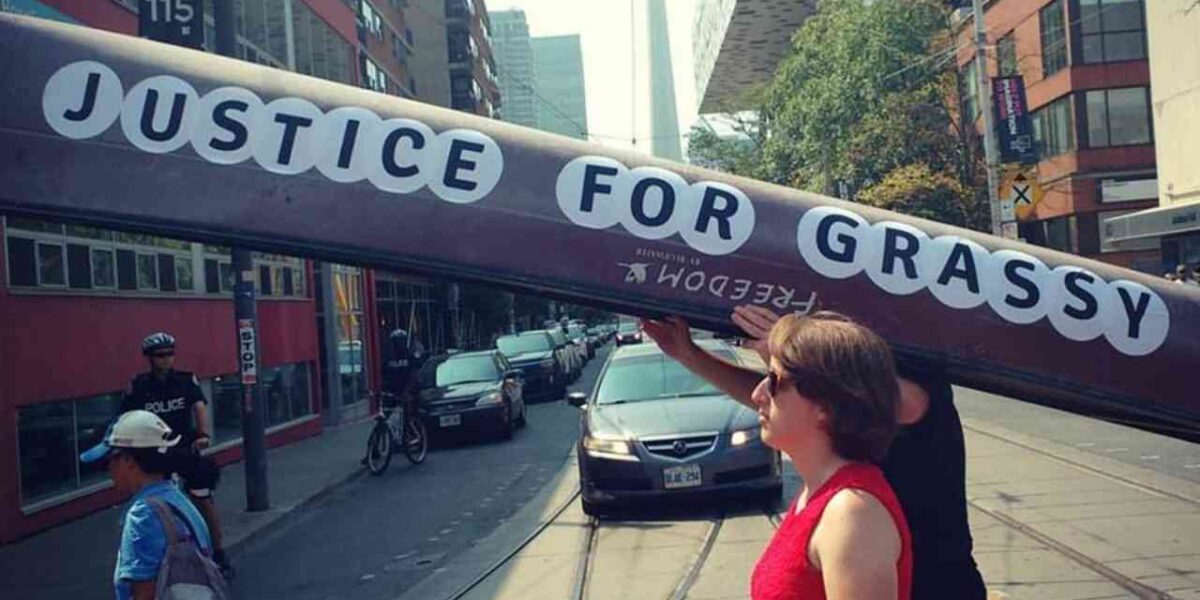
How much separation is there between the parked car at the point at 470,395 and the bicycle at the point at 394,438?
0.89 meters

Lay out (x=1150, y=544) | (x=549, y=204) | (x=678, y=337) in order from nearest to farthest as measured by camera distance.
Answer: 1. (x=549, y=204)
2. (x=678, y=337)
3. (x=1150, y=544)

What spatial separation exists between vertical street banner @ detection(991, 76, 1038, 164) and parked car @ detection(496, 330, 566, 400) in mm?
12437

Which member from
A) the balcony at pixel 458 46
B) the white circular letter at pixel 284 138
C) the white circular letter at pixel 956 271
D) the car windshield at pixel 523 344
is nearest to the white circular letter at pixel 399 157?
the white circular letter at pixel 284 138

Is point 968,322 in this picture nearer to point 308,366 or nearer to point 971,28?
point 308,366

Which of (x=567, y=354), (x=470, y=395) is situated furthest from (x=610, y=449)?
(x=567, y=354)

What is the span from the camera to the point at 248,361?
11.6m

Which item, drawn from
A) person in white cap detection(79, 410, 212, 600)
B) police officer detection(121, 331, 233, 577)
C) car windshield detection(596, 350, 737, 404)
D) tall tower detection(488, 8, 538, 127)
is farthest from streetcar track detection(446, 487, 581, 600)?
tall tower detection(488, 8, 538, 127)

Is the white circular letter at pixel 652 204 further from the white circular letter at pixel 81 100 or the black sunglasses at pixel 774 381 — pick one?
the white circular letter at pixel 81 100

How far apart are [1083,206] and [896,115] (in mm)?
8666

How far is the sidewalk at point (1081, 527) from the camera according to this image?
6410 mm

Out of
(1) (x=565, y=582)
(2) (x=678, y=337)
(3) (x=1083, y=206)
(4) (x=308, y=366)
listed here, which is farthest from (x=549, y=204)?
(3) (x=1083, y=206)

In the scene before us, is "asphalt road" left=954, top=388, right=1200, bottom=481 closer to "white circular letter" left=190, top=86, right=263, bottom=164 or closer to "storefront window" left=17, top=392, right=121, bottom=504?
"white circular letter" left=190, top=86, right=263, bottom=164

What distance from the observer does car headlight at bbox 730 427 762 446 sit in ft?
30.2

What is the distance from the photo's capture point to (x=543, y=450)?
15844 millimetres
